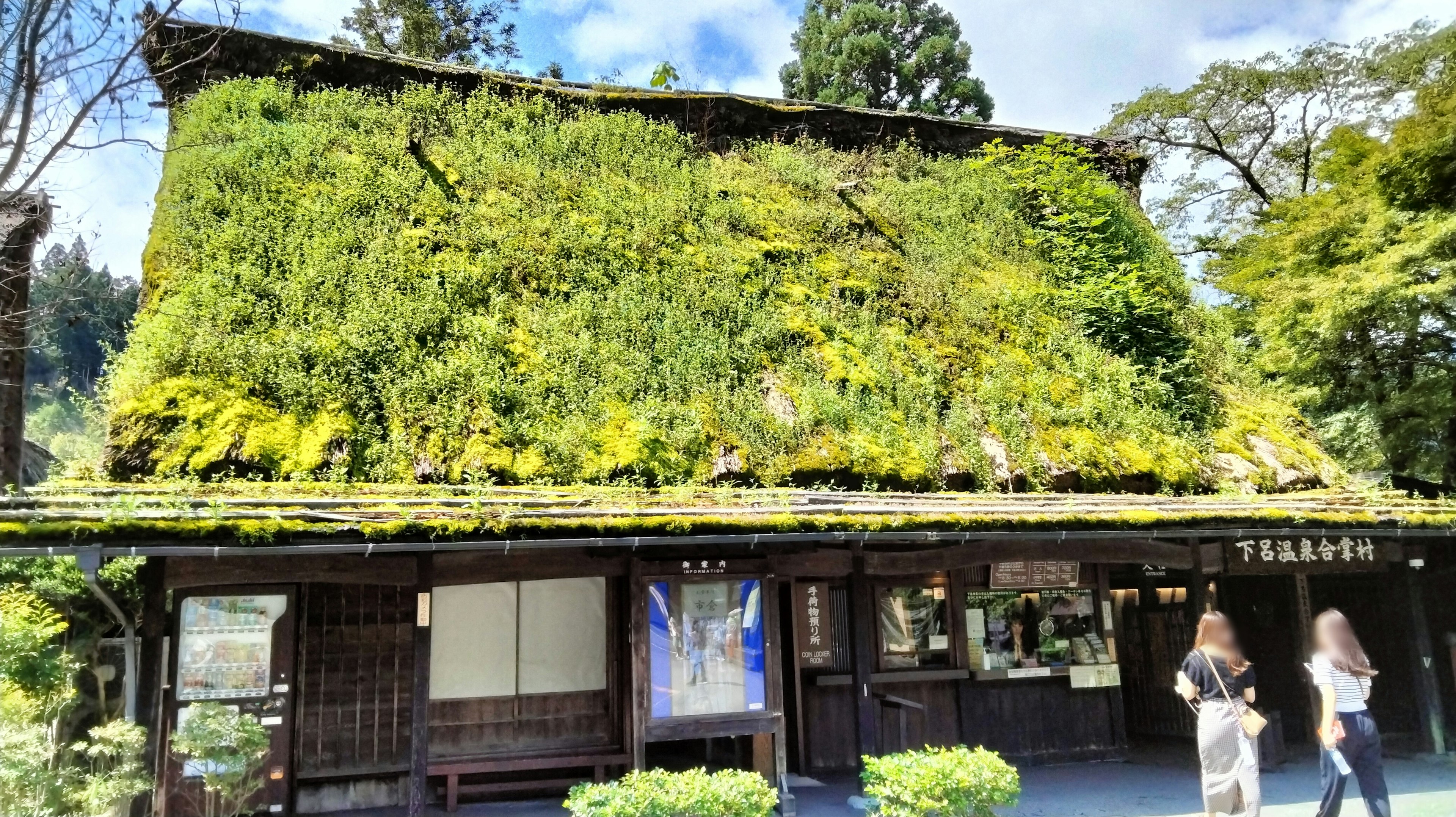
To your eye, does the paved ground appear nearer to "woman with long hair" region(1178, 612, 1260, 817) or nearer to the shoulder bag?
"woman with long hair" region(1178, 612, 1260, 817)

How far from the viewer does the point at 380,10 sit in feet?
74.6

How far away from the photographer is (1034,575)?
33.5 feet

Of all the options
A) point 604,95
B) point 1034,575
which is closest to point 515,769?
point 1034,575

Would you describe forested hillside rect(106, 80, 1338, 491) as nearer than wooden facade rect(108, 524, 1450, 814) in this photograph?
No

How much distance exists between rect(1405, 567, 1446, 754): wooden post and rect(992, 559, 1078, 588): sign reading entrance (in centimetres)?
397

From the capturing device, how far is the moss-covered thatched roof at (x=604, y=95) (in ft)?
40.3

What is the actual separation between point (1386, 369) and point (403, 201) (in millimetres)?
17933

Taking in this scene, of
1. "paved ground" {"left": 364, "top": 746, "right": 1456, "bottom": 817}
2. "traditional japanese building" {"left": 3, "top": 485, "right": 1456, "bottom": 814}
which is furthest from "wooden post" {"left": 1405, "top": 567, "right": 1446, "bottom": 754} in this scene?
"paved ground" {"left": 364, "top": 746, "right": 1456, "bottom": 817}

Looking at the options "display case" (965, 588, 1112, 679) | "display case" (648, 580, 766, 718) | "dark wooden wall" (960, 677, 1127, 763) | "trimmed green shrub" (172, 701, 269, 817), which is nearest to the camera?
"trimmed green shrub" (172, 701, 269, 817)

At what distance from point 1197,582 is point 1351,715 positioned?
3181mm

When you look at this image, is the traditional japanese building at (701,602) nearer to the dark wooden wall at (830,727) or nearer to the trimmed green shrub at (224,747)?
the dark wooden wall at (830,727)

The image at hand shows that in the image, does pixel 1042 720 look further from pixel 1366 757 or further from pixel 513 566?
pixel 513 566

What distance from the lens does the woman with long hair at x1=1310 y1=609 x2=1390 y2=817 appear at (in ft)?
21.1

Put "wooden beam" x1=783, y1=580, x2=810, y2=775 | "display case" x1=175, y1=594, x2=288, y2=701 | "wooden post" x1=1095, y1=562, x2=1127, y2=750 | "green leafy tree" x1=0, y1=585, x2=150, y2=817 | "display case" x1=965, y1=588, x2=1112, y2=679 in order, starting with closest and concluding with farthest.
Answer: "green leafy tree" x1=0, y1=585, x2=150, y2=817 → "display case" x1=175, y1=594, x2=288, y2=701 → "wooden beam" x1=783, y1=580, x2=810, y2=775 → "display case" x1=965, y1=588, x2=1112, y2=679 → "wooden post" x1=1095, y1=562, x2=1127, y2=750
